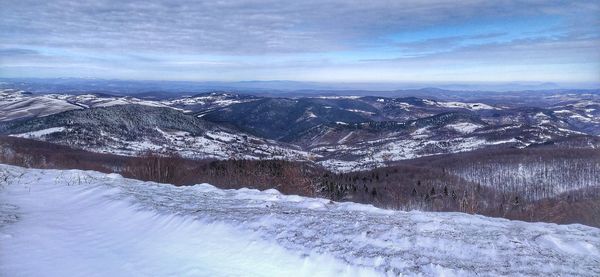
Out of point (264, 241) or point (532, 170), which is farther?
point (532, 170)

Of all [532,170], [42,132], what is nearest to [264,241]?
[532,170]

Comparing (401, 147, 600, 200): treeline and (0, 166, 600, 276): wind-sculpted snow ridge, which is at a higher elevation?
(0, 166, 600, 276): wind-sculpted snow ridge

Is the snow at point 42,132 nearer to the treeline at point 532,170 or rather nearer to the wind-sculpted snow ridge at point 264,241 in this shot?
the treeline at point 532,170

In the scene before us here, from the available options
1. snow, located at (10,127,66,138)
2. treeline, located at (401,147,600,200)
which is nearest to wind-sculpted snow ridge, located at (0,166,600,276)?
treeline, located at (401,147,600,200)

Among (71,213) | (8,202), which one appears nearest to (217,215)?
(71,213)

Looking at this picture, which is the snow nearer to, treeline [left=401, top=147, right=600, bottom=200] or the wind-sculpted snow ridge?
treeline [left=401, top=147, right=600, bottom=200]

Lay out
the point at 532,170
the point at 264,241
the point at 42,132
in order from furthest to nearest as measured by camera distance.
Answer: 1. the point at 42,132
2. the point at 532,170
3. the point at 264,241

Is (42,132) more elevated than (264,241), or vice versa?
(264,241)

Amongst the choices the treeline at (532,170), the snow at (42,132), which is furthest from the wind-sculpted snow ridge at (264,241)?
the snow at (42,132)

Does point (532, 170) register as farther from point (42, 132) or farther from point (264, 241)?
point (42, 132)
